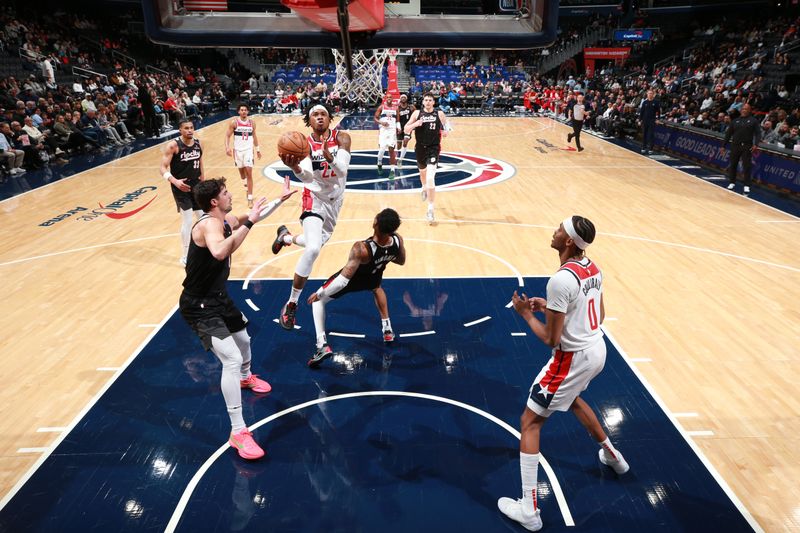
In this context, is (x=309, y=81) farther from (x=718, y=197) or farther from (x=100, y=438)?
(x=100, y=438)

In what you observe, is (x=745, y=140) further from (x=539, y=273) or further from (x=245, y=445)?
(x=245, y=445)

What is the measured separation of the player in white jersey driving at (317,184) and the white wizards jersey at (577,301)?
123 inches

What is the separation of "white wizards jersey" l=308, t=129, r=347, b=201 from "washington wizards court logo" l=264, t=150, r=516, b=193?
20.2 ft

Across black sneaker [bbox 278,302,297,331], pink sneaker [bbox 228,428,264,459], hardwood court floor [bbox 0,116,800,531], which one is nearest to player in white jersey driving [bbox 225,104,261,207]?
hardwood court floor [bbox 0,116,800,531]

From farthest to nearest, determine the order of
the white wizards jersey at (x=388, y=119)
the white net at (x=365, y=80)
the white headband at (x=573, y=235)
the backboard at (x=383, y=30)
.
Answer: the white net at (x=365, y=80) < the white wizards jersey at (x=388, y=119) < the backboard at (x=383, y=30) < the white headband at (x=573, y=235)

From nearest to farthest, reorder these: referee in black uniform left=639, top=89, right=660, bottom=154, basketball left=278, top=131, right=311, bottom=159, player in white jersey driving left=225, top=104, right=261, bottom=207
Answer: basketball left=278, top=131, right=311, bottom=159, player in white jersey driving left=225, top=104, right=261, bottom=207, referee in black uniform left=639, top=89, right=660, bottom=154

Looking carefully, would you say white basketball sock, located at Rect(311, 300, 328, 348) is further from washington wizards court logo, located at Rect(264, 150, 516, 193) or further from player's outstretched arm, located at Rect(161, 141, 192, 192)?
washington wizards court logo, located at Rect(264, 150, 516, 193)

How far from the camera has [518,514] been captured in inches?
137

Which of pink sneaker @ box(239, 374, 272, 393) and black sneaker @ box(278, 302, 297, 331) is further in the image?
black sneaker @ box(278, 302, 297, 331)

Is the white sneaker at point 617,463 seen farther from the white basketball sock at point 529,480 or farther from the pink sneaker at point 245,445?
the pink sneaker at point 245,445

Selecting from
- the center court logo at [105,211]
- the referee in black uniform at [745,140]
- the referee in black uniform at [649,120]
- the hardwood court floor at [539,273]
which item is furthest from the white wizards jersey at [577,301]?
the referee in black uniform at [649,120]

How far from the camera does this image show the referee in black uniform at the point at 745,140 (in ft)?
37.8

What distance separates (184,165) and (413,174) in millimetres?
7247

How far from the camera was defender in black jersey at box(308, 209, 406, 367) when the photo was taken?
5016mm
